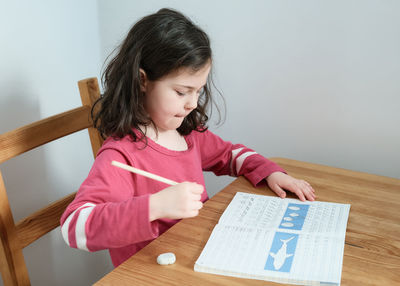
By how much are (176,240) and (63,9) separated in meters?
0.92

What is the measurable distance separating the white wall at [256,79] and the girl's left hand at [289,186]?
1.14 feet

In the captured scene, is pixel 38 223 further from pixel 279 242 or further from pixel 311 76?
pixel 311 76

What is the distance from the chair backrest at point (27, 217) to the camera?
899 mm

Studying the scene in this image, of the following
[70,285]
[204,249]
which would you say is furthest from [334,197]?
[70,285]

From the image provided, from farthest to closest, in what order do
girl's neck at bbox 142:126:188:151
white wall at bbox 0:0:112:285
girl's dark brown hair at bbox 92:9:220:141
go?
white wall at bbox 0:0:112:285
girl's neck at bbox 142:126:188:151
girl's dark brown hair at bbox 92:9:220:141

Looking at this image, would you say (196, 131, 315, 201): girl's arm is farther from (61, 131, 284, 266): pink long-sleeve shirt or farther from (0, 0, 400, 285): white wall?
(0, 0, 400, 285): white wall

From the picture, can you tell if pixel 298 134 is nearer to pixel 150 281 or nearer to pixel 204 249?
pixel 204 249

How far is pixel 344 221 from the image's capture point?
34.9 inches

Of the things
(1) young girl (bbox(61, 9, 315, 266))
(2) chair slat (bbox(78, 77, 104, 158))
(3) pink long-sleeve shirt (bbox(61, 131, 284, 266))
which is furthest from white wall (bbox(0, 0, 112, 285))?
(3) pink long-sleeve shirt (bbox(61, 131, 284, 266))

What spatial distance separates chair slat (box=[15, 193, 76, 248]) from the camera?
3.10 ft

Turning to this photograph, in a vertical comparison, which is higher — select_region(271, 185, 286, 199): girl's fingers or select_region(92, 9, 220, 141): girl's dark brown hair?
A: select_region(92, 9, 220, 141): girl's dark brown hair

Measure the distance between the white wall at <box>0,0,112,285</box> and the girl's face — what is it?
20.0 inches

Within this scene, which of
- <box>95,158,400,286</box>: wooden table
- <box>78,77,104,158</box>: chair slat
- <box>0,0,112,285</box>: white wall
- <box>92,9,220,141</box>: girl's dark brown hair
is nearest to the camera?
<box>95,158,400,286</box>: wooden table

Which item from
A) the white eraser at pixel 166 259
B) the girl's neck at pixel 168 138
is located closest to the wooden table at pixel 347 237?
the white eraser at pixel 166 259
